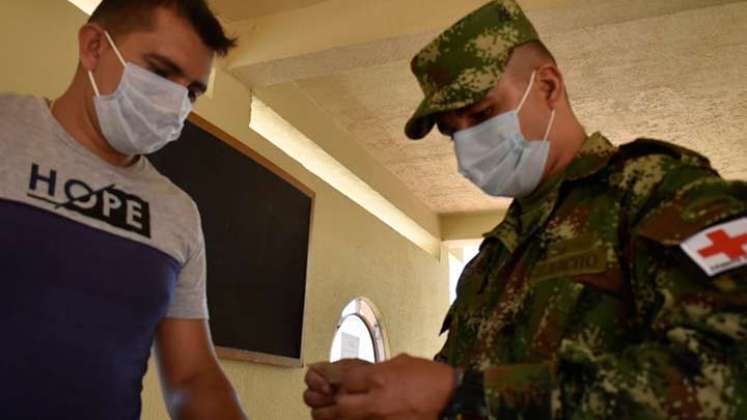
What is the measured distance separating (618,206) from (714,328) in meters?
0.24

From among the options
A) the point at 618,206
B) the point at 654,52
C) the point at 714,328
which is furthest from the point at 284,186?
the point at 714,328

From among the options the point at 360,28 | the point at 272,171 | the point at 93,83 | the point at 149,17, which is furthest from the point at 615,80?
the point at 93,83

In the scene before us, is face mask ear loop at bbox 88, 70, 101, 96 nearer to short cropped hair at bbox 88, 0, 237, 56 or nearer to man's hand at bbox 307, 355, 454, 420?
short cropped hair at bbox 88, 0, 237, 56

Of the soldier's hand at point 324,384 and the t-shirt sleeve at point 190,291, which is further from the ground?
the t-shirt sleeve at point 190,291

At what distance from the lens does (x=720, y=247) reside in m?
0.70

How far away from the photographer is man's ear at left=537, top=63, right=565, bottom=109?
1.08 meters

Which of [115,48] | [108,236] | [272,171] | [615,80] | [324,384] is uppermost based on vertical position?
[615,80]

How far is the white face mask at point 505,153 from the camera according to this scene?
3.46 feet

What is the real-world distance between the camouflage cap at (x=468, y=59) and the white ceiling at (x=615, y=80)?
3.39 feet

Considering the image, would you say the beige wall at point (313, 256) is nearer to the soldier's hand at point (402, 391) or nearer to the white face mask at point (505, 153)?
the white face mask at point (505, 153)

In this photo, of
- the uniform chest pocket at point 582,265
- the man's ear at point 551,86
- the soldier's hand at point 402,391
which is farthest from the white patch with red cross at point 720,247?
the man's ear at point 551,86

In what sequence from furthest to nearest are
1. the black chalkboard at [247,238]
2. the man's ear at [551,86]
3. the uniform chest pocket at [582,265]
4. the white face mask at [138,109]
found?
the black chalkboard at [247,238] → the white face mask at [138,109] → the man's ear at [551,86] → the uniform chest pocket at [582,265]

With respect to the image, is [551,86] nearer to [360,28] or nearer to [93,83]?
[93,83]

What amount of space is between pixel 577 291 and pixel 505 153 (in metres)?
0.32
